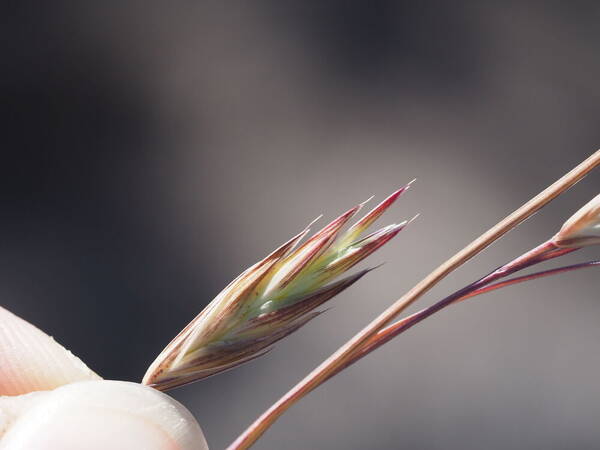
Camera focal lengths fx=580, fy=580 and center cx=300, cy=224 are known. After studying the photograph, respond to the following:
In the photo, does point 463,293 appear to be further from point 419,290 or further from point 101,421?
point 101,421

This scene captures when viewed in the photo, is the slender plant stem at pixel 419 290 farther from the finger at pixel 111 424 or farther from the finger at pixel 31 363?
the finger at pixel 31 363

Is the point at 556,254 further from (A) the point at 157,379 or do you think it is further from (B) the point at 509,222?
(A) the point at 157,379

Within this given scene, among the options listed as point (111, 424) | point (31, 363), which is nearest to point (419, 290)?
point (111, 424)

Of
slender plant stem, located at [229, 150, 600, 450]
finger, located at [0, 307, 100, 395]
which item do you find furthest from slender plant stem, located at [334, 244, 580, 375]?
finger, located at [0, 307, 100, 395]

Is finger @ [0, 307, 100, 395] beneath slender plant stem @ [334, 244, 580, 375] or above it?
above

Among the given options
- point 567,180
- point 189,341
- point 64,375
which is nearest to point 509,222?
point 567,180

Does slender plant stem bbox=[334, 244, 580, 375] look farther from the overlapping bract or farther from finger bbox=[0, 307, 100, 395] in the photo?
finger bbox=[0, 307, 100, 395]

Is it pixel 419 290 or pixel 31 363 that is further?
pixel 31 363
